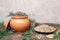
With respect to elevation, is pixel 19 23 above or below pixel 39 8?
below

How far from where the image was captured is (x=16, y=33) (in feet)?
5.33

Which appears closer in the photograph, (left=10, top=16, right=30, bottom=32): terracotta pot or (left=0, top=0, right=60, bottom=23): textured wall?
(left=10, top=16, right=30, bottom=32): terracotta pot

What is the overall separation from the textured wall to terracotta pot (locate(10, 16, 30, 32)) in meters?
0.35

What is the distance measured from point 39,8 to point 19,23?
47 cm

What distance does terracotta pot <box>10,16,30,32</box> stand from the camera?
160 cm

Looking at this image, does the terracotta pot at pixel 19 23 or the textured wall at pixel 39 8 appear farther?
the textured wall at pixel 39 8

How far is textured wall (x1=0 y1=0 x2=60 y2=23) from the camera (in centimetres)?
194

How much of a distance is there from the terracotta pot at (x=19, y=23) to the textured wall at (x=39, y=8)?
354mm

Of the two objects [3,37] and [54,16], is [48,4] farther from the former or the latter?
[3,37]

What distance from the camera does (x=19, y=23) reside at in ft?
5.24

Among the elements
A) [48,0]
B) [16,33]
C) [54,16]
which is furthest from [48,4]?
[16,33]

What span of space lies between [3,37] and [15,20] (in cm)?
25

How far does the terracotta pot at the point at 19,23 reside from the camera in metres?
1.60

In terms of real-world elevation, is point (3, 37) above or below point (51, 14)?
below
